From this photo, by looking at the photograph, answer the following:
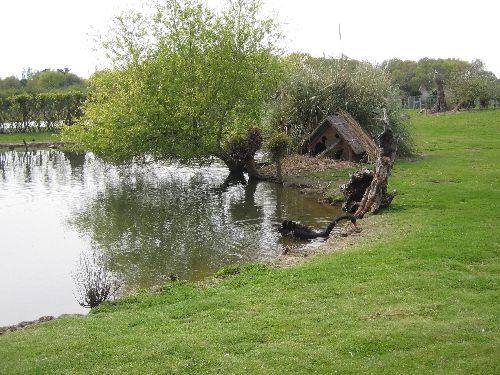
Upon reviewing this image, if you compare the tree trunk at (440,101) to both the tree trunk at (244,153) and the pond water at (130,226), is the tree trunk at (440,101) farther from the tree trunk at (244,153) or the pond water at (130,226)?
the tree trunk at (244,153)

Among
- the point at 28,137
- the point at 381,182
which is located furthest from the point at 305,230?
the point at 28,137

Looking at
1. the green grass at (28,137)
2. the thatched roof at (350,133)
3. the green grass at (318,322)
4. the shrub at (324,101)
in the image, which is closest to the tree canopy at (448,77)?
the shrub at (324,101)

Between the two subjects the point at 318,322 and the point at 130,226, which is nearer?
the point at 318,322

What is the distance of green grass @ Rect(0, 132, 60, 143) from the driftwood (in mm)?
43908

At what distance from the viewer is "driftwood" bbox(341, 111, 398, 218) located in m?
21.2

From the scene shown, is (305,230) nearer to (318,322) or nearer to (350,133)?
(318,322)

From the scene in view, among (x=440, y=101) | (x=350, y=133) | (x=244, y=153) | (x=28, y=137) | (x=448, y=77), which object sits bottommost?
(x=244, y=153)

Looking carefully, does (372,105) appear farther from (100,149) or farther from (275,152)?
(100,149)

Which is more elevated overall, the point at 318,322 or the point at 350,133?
the point at 350,133

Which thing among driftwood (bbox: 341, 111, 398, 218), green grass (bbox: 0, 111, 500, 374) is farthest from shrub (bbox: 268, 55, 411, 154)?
green grass (bbox: 0, 111, 500, 374)

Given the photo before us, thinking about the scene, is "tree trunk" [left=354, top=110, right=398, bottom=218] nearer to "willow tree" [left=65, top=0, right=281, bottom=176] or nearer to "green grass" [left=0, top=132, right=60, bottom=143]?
"willow tree" [left=65, top=0, right=281, bottom=176]

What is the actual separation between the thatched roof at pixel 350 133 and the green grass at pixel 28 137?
111ft

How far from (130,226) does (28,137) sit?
47.0 m

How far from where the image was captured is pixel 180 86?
3048cm
